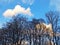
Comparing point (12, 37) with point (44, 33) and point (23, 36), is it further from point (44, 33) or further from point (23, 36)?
point (44, 33)

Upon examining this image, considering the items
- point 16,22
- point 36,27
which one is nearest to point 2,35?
point 16,22

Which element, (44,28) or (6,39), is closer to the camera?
(6,39)

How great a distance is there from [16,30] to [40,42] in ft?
32.9

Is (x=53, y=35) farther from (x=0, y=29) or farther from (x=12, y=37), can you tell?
(x=0, y=29)

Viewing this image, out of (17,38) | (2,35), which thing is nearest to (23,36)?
(17,38)

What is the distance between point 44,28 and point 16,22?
356 inches

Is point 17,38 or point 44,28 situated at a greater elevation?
point 44,28

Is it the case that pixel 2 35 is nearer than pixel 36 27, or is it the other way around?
pixel 2 35

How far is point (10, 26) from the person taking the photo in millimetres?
45562

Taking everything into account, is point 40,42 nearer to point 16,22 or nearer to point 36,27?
point 36,27

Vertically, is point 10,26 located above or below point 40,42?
above

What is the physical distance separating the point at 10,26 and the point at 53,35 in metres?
11.5

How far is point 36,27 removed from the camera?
49.9m

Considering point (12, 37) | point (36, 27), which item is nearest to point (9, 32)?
point (12, 37)
